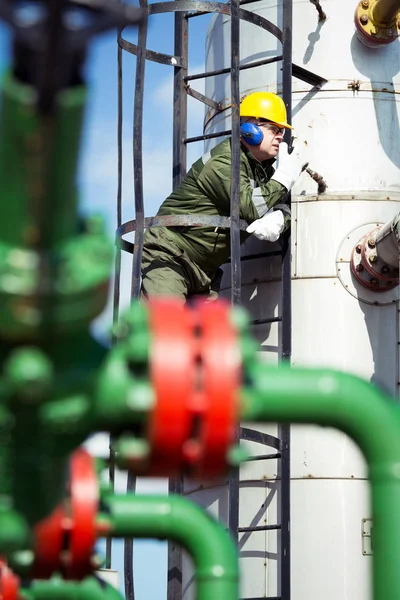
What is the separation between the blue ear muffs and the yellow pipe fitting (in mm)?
1089

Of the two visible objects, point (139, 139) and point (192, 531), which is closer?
point (192, 531)

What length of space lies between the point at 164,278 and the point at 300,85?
180 cm

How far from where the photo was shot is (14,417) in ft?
8.93

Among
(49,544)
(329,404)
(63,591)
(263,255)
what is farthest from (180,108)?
(329,404)

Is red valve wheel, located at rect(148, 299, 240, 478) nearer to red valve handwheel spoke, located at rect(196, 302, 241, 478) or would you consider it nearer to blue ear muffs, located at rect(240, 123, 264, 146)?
red valve handwheel spoke, located at rect(196, 302, 241, 478)

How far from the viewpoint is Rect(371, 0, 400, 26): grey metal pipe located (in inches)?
363

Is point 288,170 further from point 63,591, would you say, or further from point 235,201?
point 63,591

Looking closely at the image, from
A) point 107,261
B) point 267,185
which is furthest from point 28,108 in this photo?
point 267,185

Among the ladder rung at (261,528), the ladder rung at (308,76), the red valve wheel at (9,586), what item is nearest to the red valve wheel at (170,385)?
the red valve wheel at (9,586)

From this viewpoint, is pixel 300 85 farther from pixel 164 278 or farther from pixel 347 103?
pixel 164 278

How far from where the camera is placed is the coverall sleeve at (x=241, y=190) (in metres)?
8.90

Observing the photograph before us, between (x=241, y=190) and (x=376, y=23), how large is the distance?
1.64m

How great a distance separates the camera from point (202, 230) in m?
9.16

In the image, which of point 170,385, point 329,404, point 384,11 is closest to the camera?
point 170,385
